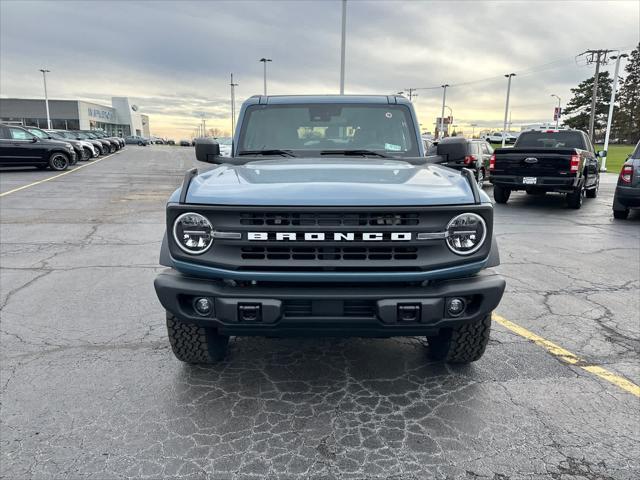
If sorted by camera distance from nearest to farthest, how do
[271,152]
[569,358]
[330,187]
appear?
[330,187] < [569,358] < [271,152]

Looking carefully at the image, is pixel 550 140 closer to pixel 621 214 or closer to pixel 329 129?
pixel 621 214

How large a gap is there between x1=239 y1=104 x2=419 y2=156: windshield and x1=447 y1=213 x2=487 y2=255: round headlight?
1490 millimetres

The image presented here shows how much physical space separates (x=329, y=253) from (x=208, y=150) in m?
2.13

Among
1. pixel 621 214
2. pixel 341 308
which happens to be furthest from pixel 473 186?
pixel 621 214

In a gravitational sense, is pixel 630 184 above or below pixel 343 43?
below

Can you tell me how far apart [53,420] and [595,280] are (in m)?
5.81

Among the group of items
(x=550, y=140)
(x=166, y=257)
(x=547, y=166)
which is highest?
(x=550, y=140)

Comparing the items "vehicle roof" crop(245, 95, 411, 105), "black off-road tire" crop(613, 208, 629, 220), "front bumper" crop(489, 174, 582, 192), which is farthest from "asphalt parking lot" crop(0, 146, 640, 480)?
"front bumper" crop(489, 174, 582, 192)

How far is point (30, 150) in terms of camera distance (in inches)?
766

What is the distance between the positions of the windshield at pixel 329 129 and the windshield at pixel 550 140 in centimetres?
1006

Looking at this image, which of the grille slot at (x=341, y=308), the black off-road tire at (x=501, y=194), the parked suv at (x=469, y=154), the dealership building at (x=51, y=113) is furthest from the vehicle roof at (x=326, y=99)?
the dealership building at (x=51, y=113)

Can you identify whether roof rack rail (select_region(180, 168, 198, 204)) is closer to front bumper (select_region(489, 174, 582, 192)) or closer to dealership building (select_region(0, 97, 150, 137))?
front bumper (select_region(489, 174, 582, 192))

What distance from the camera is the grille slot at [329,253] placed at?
8.87 feet

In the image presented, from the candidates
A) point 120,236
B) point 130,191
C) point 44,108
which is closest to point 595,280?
point 120,236
